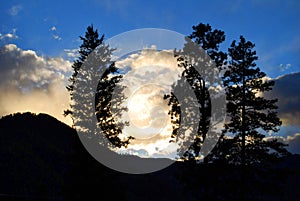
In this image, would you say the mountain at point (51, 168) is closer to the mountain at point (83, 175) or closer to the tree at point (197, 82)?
the mountain at point (83, 175)

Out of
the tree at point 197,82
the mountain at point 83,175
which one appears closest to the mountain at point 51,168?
the mountain at point 83,175

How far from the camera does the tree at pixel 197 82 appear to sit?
65.7ft

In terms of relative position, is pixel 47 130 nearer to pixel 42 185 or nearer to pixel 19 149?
pixel 19 149

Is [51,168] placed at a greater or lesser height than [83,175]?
greater

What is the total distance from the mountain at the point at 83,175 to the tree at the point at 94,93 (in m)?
1.31

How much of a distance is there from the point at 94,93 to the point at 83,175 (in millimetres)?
6146

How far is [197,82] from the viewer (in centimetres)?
2075

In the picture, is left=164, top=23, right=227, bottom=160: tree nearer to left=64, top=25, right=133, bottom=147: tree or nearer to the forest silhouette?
the forest silhouette

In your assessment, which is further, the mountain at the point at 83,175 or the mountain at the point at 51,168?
the mountain at the point at 51,168

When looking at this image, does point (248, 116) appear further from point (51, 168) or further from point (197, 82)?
point (51, 168)

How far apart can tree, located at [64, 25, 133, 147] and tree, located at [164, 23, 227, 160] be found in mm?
5091

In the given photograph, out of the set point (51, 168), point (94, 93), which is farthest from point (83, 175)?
point (51, 168)

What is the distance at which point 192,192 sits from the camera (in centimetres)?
1980

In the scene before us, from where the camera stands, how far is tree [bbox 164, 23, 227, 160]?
20.0 metres
